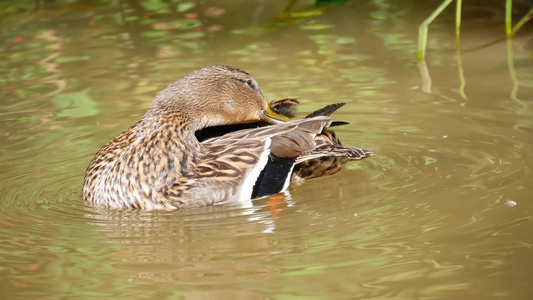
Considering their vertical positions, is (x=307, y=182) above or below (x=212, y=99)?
below

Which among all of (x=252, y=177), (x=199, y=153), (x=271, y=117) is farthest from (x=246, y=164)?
(x=271, y=117)

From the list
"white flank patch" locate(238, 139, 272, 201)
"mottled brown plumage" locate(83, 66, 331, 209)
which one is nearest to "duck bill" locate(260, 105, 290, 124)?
"mottled brown plumage" locate(83, 66, 331, 209)

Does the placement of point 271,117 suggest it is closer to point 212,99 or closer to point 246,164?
point 212,99

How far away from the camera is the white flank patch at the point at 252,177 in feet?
20.6

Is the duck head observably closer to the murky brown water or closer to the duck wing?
the duck wing

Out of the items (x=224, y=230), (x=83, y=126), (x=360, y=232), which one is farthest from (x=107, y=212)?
(x=83, y=126)

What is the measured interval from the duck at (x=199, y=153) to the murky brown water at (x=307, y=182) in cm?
13

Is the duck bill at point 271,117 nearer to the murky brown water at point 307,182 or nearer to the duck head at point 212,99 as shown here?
the duck head at point 212,99

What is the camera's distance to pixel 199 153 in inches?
256

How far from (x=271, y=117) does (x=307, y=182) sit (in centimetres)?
68

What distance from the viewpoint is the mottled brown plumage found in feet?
20.4

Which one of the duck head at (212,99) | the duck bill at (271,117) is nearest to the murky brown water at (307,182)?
the duck bill at (271,117)

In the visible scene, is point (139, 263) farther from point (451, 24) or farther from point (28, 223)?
point (451, 24)

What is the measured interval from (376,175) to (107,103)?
3.52 meters
